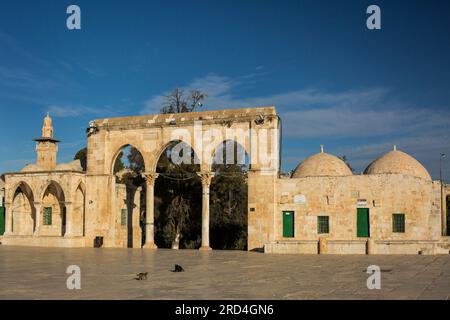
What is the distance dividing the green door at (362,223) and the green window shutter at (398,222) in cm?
124

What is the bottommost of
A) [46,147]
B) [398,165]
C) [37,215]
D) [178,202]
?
[37,215]

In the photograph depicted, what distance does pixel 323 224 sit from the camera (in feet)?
87.7

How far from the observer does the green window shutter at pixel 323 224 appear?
26.7 m

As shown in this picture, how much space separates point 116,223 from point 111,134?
17.4 ft

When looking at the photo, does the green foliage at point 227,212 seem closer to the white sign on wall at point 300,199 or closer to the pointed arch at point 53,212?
the pointed arch at point 53,212

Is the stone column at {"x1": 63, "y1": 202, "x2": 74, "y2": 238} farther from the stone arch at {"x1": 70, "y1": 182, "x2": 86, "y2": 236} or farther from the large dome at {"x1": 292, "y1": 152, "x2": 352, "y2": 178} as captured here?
the large dome at {"x1": 292, "y1": 152, "x2": 352, "y2": 178}

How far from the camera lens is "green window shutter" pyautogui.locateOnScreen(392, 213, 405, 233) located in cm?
2605

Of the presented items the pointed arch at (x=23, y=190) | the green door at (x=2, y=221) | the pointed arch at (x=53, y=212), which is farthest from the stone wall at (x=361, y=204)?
the green door at (x=2, y=221)

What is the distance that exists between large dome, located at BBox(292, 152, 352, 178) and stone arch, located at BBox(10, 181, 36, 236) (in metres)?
15.6

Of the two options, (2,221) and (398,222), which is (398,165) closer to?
(398,222)

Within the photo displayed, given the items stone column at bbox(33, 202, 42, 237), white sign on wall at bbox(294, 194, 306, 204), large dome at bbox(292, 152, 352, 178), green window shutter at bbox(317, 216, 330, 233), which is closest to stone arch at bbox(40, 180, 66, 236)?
stone column at bbox(33, 202, 42, 237)

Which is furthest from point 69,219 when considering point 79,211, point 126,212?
point 126,212

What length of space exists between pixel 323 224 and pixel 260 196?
11.2ft
